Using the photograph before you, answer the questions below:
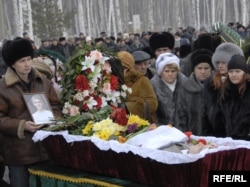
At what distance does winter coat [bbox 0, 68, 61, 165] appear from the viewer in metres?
5.45

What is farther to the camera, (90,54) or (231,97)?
(90,54)

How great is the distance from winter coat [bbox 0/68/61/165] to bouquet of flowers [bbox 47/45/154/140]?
0.27m

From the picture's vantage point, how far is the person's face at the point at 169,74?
21.5ft

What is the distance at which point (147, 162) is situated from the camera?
4.38 m

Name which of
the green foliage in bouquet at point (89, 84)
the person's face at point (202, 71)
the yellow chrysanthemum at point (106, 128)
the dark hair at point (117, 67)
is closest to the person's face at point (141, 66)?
the person's face at point (202, 71)

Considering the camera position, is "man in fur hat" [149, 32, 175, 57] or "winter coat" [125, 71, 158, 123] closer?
"winter coat" [125, 71, 158, 123]

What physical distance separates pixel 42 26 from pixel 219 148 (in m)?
31.4

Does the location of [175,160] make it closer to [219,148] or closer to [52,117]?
[219,148]

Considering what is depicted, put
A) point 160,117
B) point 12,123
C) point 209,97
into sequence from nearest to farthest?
1. point 12,123
2. point 209,97
3. point 160,117

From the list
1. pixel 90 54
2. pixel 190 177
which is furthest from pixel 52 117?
pixel 190 177

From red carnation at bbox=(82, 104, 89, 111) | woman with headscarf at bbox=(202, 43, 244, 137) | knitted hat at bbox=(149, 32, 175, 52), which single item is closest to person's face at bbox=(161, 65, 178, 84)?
woman with headscarf at bbox=(202, 43, 244, 137)

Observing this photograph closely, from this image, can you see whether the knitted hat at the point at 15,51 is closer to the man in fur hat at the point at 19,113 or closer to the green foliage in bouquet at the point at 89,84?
the man in fur hat at the point at 19,113

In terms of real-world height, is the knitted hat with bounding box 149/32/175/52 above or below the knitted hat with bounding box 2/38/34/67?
below

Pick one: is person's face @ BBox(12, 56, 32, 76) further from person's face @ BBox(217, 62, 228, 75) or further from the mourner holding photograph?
person's face @ BBox(217, 62, 228, 75)
